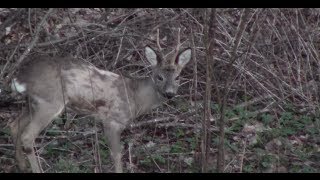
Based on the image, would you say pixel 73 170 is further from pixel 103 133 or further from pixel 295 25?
pixel 295 25

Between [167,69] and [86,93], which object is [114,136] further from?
[167,69]

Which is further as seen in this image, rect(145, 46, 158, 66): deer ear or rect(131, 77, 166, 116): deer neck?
rect(131, 77, 166, 116): deer neck

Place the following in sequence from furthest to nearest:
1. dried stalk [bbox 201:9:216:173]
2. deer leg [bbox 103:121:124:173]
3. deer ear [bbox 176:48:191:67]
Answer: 1. deer ear [bbox 176:48:191:67]
2. deer leg [bbox 103:121:124:173]
3. dried stalk [bbox 201:9:216:173]

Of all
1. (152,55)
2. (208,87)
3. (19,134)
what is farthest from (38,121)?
(208,87)

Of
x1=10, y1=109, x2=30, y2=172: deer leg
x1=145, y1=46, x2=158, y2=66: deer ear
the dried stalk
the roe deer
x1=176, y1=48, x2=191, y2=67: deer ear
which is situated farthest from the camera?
x1=145, y1=46, x2=158, y2=66: deer ear

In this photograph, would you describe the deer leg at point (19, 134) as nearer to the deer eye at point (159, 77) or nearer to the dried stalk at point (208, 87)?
the deer eye at point (159, 77)

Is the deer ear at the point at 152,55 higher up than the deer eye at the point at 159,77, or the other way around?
the deer ear at the point at 152,55

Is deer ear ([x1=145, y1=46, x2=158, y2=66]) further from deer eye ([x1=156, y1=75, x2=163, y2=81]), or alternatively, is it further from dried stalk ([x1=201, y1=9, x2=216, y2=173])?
dried stalk ([x1=201, y1=9, x2=216, y2=173])

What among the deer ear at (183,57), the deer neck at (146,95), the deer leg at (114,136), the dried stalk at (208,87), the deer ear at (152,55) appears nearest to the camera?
the dried stalk at (208,87)

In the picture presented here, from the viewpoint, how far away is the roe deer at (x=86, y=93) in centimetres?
665

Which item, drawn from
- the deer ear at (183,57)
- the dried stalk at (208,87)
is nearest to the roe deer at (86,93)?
the deer ear at (183,57)

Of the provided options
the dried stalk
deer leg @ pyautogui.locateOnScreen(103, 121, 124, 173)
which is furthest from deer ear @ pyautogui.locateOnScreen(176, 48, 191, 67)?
the dried stalk

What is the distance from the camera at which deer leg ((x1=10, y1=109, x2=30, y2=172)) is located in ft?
21.5

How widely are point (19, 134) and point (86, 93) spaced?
32.6 inches
